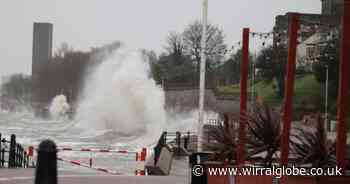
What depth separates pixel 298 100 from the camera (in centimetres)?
5006

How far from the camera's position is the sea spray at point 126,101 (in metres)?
60.9

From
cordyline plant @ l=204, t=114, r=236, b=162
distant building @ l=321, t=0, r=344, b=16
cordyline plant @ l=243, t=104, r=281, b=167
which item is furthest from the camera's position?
distant building @ l=321, t=0, r=344, b=16

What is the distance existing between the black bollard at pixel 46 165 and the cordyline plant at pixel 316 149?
4.00 meters

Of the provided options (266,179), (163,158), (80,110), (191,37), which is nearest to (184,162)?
(163,158)

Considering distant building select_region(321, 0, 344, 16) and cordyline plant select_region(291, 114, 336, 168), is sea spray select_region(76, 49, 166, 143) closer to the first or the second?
distant building select_region(321, 0, 344, 16)

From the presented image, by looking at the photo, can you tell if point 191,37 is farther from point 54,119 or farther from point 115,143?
point 115,143

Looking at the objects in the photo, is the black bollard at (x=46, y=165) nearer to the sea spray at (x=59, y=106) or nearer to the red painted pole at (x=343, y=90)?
the red painted pole at (x=343, y=90)

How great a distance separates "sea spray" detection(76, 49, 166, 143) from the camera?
60.9 meters

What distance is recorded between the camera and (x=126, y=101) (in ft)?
212

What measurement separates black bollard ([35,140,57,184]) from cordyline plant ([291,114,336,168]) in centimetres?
400

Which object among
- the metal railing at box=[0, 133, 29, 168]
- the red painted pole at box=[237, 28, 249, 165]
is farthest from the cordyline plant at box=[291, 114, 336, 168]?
the metal railing at box=[0, 133, 29, 168]

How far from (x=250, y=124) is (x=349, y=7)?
2.65 m

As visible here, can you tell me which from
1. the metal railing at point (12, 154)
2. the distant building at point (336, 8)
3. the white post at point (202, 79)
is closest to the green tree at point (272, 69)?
the white post at point (202, 79)

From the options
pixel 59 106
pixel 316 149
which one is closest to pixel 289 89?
pixel 316 149
